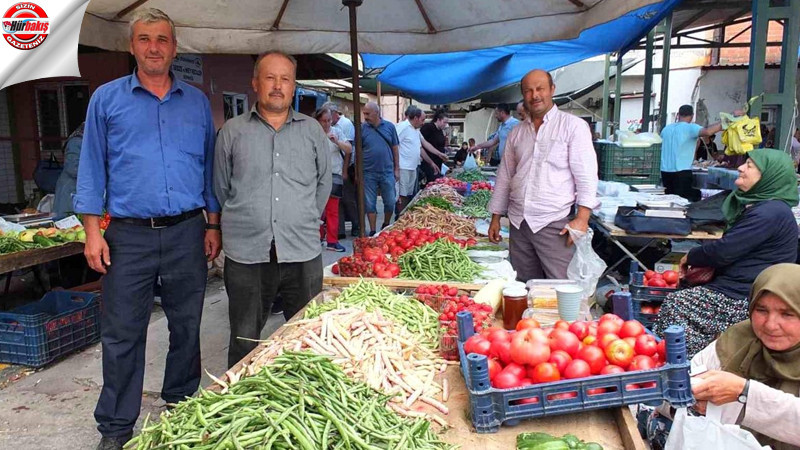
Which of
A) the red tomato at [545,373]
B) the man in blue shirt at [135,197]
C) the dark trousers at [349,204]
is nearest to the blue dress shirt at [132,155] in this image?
the man in blue shirt at [135,197]

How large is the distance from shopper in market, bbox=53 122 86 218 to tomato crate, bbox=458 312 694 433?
18.3ft

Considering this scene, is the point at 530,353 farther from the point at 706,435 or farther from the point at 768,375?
the point at 768,375

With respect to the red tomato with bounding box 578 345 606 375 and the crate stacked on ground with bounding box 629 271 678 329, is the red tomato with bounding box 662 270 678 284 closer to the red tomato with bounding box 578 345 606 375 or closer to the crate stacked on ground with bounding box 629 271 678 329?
the crate stacked on ground with bounding box 629 271 678 329

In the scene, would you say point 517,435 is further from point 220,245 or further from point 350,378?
point 220,245

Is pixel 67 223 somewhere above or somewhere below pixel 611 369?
above

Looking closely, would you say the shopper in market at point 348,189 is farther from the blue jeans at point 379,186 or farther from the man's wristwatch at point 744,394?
the man's wristwatch at point 744,394

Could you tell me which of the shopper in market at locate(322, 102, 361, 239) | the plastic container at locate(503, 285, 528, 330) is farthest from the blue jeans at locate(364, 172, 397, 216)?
the plastic container at locate(503, 285, 528, 330)

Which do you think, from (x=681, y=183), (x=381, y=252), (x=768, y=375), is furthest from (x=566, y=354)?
(x=681, y=183)

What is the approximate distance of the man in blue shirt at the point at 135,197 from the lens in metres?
3.13

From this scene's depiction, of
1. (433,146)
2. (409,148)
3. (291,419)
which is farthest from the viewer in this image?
(433,146)

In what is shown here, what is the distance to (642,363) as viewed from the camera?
2.18 m

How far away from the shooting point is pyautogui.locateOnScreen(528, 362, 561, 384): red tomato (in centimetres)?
214

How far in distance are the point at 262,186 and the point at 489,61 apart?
7978mm

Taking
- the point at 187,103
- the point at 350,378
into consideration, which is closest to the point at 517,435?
the point at 350,378
